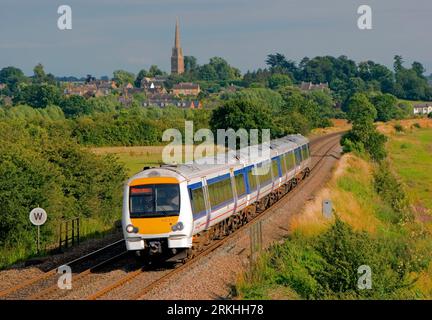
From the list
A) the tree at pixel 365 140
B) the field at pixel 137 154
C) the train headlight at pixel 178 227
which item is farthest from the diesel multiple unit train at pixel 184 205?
the tree at pixel 365 140

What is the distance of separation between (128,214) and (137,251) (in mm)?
1031

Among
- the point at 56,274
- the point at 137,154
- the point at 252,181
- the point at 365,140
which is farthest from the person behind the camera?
the point at 137,154

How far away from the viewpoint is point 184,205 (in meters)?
20.0

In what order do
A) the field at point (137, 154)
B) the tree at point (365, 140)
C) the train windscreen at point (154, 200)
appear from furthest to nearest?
the tree at point (365, 140) → the field at point (137, 154) → the train windscreen at point (154, 200)

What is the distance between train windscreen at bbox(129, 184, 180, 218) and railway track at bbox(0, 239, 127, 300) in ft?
7.39

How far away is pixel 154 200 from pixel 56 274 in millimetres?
3401

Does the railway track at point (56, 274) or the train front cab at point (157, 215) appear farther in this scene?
the train front cab at point (157, 215)

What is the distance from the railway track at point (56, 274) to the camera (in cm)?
1800

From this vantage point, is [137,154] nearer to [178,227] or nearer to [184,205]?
[184,205]

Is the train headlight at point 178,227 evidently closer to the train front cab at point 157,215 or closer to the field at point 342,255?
the train front cab at point 157,215

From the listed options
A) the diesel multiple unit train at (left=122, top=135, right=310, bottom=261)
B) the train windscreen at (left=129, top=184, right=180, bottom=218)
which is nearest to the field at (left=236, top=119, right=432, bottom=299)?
the diesel multiple unit train at (left=122, top=135, right=310, bottom=261)

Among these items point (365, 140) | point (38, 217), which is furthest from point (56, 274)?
point (365, 140)

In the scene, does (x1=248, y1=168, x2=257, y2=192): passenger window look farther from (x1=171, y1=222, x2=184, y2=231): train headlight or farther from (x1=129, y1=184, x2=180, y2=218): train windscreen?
(x1=171, y1=222, x2=184, y2=231): train headlight

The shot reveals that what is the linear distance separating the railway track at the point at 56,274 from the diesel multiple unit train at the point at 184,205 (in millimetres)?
2054
